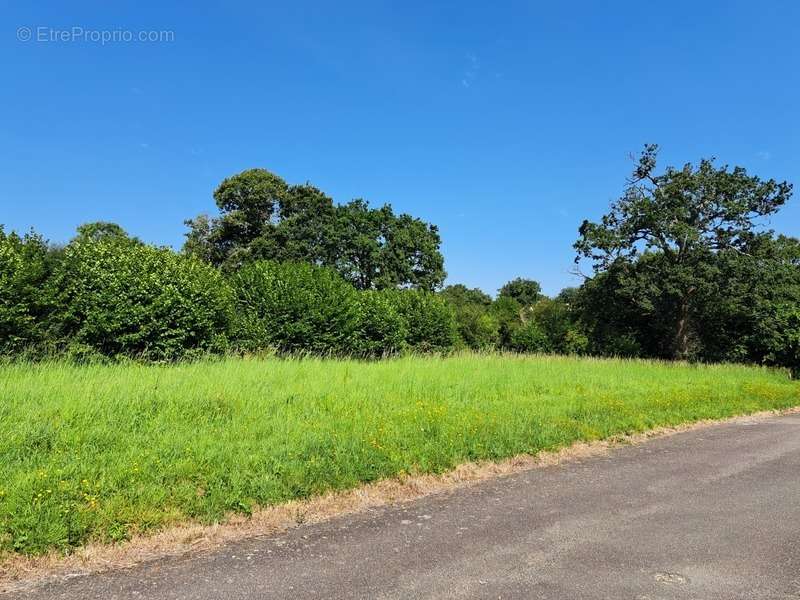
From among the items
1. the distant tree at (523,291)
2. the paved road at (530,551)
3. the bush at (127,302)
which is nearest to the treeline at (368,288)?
the bush at (127,302)

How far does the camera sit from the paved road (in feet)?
11.6

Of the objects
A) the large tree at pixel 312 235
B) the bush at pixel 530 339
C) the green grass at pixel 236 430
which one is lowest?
the green grass at pixel 236 430

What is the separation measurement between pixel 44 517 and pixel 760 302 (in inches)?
1162

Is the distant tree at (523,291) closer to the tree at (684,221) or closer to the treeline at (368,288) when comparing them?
the treeline at (368,288)

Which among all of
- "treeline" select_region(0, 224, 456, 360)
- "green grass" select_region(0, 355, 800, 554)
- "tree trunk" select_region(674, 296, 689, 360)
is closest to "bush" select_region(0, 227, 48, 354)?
"treeline" select_region(0, 224, 456, 360)

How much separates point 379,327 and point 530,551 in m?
15.5

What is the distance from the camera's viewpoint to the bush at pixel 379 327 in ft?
62.5

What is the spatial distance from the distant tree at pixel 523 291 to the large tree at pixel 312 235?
154ft

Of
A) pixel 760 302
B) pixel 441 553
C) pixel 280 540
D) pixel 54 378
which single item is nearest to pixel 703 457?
pixel 441 553

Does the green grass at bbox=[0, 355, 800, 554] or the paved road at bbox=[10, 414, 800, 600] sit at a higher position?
the green grass at bbox=[0, 355, 800, 554]

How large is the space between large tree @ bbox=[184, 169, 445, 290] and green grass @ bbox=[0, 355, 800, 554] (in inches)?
1199

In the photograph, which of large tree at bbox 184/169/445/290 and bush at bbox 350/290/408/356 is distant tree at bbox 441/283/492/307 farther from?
bush at bbox 350/290/408/356

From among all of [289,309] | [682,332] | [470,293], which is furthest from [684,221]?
[470,293]

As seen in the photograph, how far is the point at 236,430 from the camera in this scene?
21.2 ft
